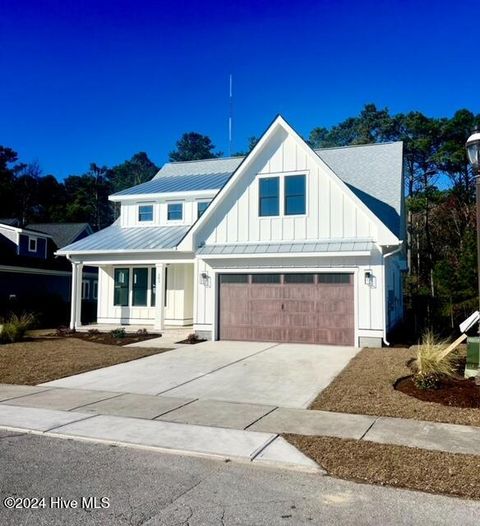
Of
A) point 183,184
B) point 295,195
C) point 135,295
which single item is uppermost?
point 183,184

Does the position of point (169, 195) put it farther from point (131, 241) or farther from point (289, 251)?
point (289, 251)

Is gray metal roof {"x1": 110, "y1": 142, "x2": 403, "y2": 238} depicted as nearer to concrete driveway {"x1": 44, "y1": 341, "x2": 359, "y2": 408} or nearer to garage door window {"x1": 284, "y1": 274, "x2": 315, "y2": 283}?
garage door window {"x1": 284, "y1": 274, "x2": 315, "y2": 283}

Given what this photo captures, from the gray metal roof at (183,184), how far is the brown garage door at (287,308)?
603cm

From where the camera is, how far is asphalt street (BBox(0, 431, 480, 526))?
4180 mm

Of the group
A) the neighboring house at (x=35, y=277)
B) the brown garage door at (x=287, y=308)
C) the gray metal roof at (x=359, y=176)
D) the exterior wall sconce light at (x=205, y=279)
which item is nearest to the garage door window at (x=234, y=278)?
the brown garage door at (x=287, y=308)

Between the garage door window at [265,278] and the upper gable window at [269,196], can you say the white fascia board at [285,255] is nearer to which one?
the garage door window at [265,278]

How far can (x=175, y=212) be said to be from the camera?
72.8 ft

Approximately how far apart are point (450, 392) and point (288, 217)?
861cm

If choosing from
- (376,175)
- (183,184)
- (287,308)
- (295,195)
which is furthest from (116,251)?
(376,175)

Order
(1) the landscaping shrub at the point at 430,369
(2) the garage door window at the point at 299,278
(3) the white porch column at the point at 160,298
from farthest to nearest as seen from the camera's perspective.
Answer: (3) the white porch column at the point at 160,298, (2) the garage door window at the point at 299,278, (1) the landscaping shrub at the point at 430,369

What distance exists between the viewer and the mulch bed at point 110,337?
16.7 m

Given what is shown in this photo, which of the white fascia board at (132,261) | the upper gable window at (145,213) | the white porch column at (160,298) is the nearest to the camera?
the white fascia board at (132,261)

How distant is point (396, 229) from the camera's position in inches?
680

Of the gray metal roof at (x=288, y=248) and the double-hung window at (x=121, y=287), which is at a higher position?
the gray metal roof at (x=288, y=248)
